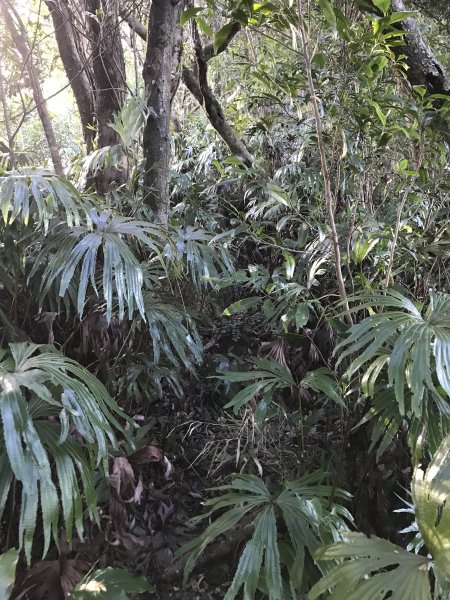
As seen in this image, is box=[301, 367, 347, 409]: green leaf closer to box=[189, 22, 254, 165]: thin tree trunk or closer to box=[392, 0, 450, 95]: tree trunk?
box=[392, 0, 450, 95]: tree trunk

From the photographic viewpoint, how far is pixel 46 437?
89 cm

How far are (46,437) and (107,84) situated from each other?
1.94 metres

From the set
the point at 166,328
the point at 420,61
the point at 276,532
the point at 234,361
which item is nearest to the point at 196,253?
the point at 166,328

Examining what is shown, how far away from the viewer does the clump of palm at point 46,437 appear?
2.51ft

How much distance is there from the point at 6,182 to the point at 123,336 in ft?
1.81

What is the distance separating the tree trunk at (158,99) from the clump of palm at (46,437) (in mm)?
1106

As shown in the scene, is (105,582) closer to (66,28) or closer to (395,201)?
(395,201)

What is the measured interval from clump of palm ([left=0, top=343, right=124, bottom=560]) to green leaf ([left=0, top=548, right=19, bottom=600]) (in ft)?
0.11

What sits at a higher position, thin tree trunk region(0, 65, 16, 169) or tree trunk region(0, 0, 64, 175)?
tree trunk region(0, 0, 64, 175)

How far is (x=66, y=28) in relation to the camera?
2471mm

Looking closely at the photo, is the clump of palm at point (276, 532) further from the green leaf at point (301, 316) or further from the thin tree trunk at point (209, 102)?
the thin tree trunk at point (209, 102)

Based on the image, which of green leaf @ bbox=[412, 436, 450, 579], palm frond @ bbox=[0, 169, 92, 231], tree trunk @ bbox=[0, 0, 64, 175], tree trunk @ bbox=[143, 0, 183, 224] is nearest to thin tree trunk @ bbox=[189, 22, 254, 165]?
tree trunk @ bbox=[143, 0, 183, 224]

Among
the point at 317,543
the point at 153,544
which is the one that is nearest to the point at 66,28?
the point at 153,544

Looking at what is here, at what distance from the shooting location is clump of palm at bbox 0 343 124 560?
2.51ft
